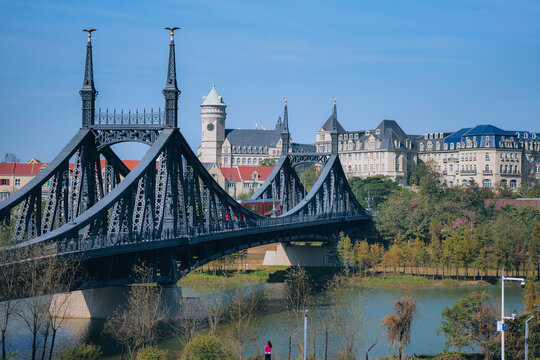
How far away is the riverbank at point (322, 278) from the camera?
3388 inches

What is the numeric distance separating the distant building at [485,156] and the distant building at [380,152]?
4.86m

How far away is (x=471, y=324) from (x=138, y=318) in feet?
58.3

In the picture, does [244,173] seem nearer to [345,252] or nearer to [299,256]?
[299,256]

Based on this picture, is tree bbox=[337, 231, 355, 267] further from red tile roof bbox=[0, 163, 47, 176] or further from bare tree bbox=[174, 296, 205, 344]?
red tile roof bbox=[0, 163, 47, 176]

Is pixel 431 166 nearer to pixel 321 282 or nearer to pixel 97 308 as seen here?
pixel 321 282

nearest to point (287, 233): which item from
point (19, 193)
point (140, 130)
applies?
point (140, 130)

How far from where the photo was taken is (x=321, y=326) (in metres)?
58.8

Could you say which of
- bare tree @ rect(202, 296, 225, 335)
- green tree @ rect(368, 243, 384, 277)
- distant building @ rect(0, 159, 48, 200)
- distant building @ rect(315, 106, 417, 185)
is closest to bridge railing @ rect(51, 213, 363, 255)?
bare tree @ rect(202, 296, 225, 335)

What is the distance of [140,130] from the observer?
57.2m

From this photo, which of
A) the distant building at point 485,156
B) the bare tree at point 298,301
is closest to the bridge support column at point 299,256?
the bare tree at point 298,301

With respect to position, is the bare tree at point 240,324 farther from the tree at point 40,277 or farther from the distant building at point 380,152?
the distant building at point 380,152

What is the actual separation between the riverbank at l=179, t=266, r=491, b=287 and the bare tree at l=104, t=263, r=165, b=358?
32.0 m

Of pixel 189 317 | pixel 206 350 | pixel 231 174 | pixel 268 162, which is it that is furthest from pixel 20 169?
pixel 206 350

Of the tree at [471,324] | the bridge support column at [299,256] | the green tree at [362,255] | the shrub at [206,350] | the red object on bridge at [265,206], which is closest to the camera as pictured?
the shrub at [206,350]
